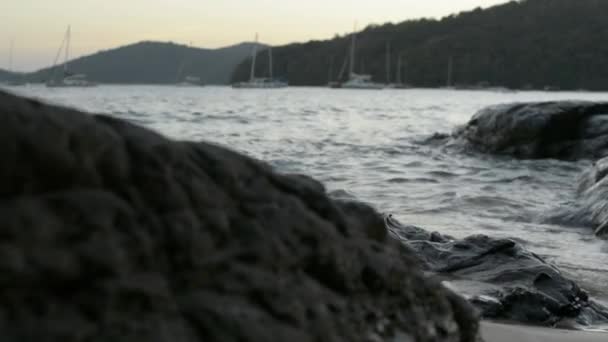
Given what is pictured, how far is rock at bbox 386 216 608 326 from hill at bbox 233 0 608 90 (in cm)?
8677

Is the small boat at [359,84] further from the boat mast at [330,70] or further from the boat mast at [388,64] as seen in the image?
the boat mast at [330,70]

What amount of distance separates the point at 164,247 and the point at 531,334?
212 centimetres

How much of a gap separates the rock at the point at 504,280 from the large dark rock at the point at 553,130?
7.32 m

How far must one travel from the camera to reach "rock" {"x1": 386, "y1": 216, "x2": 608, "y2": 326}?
10.7 feet

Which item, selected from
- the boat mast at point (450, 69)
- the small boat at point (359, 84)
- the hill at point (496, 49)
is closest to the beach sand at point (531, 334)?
the small boat at point (359, 84)

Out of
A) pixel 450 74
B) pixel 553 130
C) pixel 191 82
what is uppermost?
pixel 450 74

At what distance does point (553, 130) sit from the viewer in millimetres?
11461

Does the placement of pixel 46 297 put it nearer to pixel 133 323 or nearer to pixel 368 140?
pixel 133 323

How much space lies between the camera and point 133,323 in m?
1.17

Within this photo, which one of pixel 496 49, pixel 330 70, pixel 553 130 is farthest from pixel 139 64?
pixel 553 130

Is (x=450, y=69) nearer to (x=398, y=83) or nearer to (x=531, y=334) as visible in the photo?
(x=398, y=83)

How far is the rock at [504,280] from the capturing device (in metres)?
3.25

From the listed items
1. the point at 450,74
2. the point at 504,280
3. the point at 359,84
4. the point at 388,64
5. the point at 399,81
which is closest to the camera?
the point at 504,280

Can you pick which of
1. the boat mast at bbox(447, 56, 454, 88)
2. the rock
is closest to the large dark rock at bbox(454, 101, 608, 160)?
the rock
